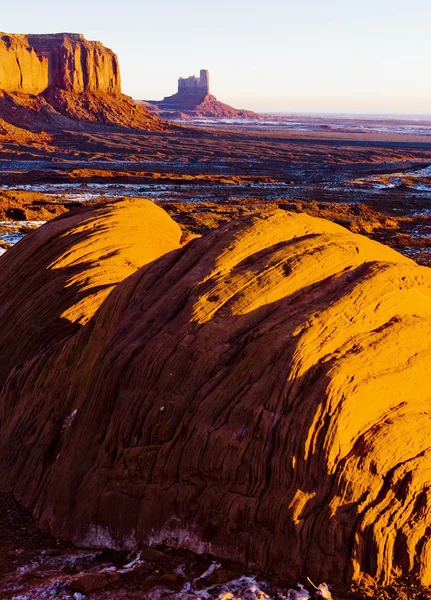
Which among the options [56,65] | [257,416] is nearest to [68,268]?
[257,416]

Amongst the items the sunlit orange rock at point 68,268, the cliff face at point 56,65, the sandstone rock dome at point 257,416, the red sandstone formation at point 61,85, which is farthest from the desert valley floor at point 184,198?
the cliff face at point 56,65

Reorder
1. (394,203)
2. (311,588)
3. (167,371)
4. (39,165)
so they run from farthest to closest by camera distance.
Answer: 1. (39,165)
2. (394,203)
3. (167,371)
4. (311,588)

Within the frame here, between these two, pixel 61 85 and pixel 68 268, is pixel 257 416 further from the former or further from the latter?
pixel 61 85

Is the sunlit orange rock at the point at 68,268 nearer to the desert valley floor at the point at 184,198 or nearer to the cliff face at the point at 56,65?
the desert valley floor at the point at 184,198

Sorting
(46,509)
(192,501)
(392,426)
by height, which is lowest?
(46,509)

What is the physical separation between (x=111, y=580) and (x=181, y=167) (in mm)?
57338

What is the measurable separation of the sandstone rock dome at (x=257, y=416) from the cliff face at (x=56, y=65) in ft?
323

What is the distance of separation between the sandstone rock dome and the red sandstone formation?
292 feet

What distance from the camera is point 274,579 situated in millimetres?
5723

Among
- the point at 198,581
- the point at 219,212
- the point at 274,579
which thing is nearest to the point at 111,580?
the point at 198,581

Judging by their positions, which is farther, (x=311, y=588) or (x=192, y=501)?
(x=192, y=501)

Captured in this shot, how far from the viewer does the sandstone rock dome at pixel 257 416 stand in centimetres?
583

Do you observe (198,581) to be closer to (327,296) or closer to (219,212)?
(327,296)

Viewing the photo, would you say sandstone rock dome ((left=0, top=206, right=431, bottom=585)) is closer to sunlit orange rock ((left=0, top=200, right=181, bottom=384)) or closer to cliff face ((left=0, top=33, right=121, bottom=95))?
sunlit orange rock ((left=0, top=200, right=181, bottom=384))
